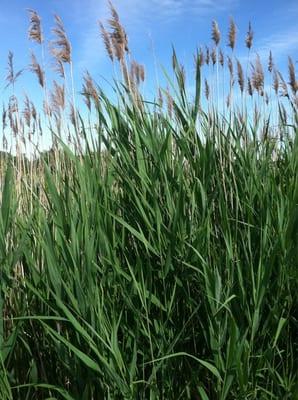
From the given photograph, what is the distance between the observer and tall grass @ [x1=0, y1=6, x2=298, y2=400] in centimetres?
162

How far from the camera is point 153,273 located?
1.80 meters

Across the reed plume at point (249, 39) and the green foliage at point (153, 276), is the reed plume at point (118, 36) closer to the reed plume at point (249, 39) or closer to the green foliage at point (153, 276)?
the green foliage at point (153, 276)

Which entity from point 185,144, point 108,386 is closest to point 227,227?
point 185,144

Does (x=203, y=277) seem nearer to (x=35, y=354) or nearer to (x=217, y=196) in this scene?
(x=217, y=196)

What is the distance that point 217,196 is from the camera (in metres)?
2.02

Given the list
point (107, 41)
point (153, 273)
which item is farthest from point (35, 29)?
point (153, 273)

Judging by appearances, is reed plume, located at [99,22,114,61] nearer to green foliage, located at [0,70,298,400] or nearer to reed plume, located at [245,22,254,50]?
green foliage, located at [0,70,298,400]

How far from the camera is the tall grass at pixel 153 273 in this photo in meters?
1.62

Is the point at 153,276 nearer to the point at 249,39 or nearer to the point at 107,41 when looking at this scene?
the point at 107,41

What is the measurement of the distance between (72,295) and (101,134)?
720 mm

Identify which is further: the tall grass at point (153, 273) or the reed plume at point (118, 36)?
the reed plume at point (118, 36)

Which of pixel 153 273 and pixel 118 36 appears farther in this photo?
pixel 118 36

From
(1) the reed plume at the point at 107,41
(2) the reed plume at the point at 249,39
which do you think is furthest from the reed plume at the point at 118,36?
(2) the reed plume at the point at 249,39

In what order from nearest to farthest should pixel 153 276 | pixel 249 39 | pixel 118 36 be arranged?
pixel 153 276
pixel 118 36
pixel 249 39
